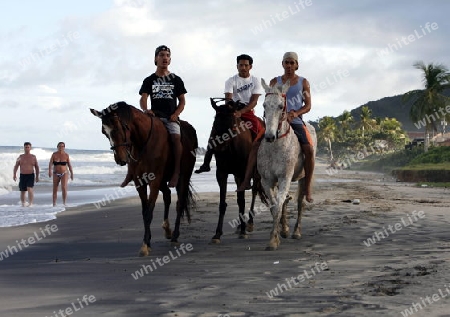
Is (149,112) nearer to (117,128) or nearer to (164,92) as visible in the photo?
(164,92)

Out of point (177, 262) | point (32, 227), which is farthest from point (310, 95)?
point (32, 227)

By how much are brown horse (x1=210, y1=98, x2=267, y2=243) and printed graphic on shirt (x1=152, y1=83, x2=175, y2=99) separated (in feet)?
2.23

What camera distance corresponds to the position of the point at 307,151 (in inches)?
357

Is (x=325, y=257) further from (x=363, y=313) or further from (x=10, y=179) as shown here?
(x=10, y=179)

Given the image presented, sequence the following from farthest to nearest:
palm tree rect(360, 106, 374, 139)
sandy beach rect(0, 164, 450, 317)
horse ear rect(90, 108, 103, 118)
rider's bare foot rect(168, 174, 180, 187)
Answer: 1. palm tree rect(360, 106, 374, 139)
2. rider's bare foot rect(168, 174, 180, 187)
3. horse ear rect(90, 108, 103, 118)
4. sandy beach rect(0, 164, 450, 317)

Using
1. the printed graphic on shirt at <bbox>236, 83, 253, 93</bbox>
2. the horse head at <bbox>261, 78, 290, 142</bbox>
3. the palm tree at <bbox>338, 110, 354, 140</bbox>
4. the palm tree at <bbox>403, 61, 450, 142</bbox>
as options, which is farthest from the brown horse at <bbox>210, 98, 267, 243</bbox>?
the palm tree at <bbox>338, 110, 354, 140</bbox>

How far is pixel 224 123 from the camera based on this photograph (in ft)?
30.0

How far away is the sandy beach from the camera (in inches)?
195

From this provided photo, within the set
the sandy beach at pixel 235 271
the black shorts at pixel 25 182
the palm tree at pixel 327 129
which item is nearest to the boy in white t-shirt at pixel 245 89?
the sandy beach at pixel 235 271

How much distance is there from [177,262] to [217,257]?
591 mm

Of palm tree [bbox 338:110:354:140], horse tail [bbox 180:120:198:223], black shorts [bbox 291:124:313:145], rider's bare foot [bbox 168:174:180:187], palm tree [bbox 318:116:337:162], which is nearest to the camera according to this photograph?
rider's bare foot [bbox 168:174:180:187]

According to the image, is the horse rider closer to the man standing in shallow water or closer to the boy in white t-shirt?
the boy in white t-shirt

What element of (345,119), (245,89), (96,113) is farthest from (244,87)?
(345,119)

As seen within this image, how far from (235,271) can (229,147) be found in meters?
3.07
